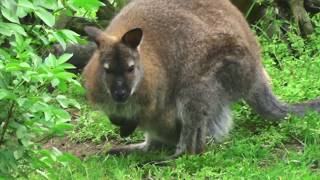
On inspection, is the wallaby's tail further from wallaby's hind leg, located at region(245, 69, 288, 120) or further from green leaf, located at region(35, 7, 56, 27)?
green leaf, located at region(35, 7, 56, 27)

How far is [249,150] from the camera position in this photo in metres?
5.59

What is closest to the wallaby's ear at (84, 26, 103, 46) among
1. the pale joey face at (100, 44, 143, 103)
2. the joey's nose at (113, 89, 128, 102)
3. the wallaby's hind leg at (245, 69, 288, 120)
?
the pale joey face at (100, 44, 143, 103)

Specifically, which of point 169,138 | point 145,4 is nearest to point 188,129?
point 169,138

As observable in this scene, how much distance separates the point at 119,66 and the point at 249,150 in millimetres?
1172

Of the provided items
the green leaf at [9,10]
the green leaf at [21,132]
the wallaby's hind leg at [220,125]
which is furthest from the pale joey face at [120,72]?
the green leaf at [9,10]

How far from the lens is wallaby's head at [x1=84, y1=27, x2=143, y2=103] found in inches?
218

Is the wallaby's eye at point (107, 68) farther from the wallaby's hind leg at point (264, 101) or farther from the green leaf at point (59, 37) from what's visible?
the green leaf at point (59, 37)

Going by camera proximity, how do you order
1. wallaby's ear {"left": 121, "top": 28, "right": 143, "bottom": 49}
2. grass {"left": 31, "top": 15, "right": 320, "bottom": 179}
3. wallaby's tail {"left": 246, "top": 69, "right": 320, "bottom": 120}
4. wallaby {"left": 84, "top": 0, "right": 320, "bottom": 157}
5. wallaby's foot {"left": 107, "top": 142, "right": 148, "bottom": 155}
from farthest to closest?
1. wallaby's tail {"left": 246, "top": 69, "right": 320, "bottom": 120}
2. wallaby's foot {"left": 107, "top": 142, "right": 148, "bottom": 155}
3. wallaby {"left": 84, "top": 0, "right": 320, "bottom": 157}
4. wallaby's ear {"left": 121, "top": 28, "right": 143, "bottom": 49}
5. grass {"left": 31, "top": 15, "right": 320, "bottom": 179}

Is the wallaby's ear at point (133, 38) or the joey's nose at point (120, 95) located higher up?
the wallaby's ear at point (133, 38)

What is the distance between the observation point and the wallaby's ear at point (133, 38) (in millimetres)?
5504

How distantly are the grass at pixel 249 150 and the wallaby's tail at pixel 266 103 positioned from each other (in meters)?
0.10

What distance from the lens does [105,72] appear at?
5613 millimetres

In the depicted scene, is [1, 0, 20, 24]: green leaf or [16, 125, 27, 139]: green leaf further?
[16, 125, 27, 139]: green leaf

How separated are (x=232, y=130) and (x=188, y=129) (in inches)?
20.1
